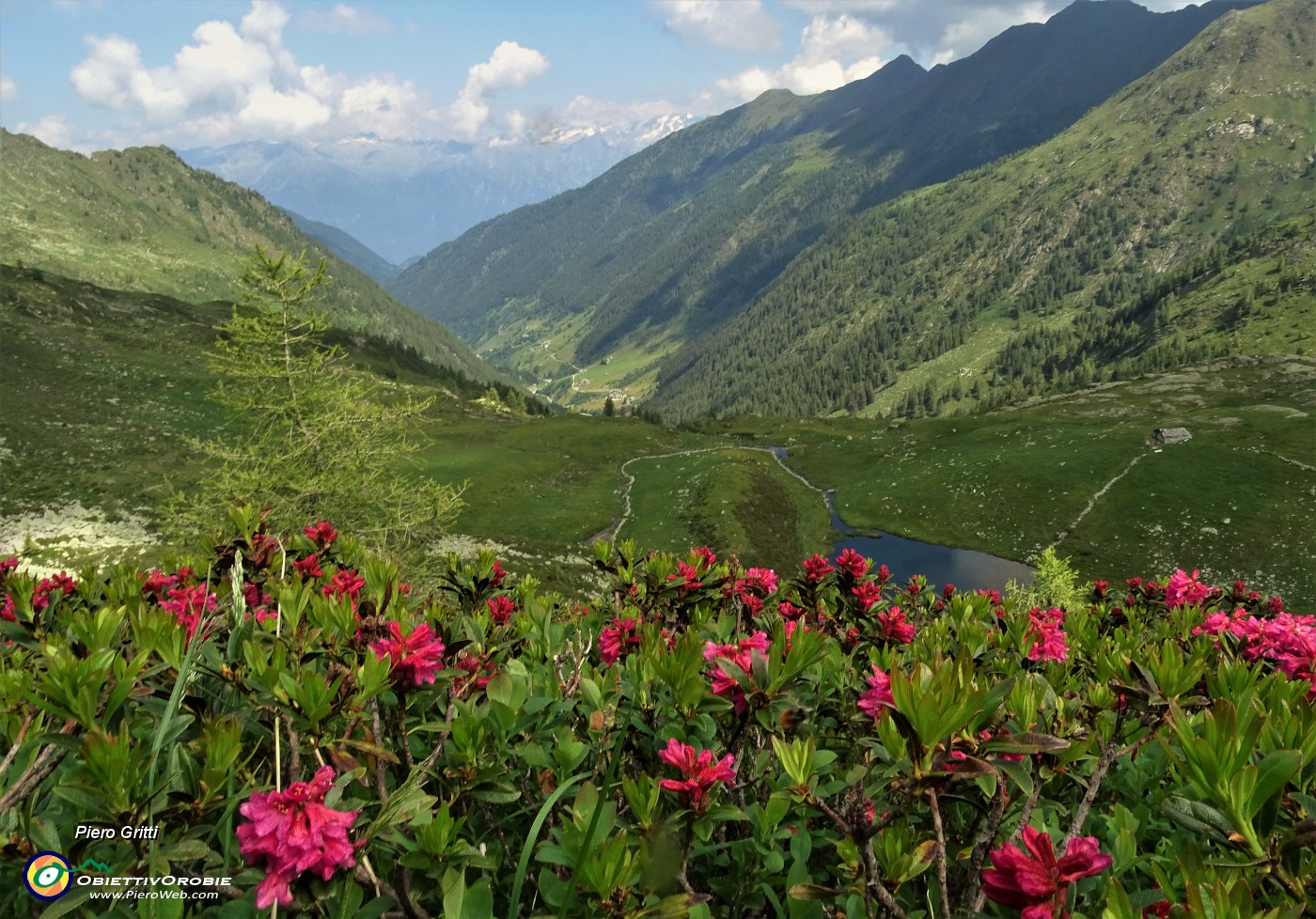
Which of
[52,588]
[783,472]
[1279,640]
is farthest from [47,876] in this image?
[783,472]

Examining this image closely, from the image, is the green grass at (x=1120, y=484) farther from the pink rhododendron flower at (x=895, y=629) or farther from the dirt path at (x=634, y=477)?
the pink rhododendron flower at (x=895, y=629)

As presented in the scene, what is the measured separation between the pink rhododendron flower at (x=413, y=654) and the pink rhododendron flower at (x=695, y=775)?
1.11 m

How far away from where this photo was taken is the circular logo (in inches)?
79.7

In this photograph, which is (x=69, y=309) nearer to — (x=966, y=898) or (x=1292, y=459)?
(x=966, y=898)

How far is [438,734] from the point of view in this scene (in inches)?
127

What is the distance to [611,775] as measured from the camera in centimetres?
222

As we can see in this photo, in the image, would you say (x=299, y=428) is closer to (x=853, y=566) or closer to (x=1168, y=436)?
(x=853, y=566)

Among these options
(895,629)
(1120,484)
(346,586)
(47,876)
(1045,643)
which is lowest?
(1120,484)

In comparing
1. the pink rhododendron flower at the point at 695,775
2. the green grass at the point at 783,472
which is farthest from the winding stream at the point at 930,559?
the pink rhododendron flower at the point at 695,775

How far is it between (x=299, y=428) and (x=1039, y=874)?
98.5 ft

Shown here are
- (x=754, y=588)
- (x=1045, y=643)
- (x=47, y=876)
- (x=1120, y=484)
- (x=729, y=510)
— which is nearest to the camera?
(x=47, y=876)

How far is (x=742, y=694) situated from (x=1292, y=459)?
389 ft

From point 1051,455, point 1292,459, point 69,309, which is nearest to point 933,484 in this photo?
point 1051,455

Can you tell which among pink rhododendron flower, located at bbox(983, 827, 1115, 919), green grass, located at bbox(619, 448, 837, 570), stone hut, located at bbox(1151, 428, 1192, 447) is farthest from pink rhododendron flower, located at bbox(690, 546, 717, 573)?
stone hut, located at bbox(1151, 428, 1192, 447)
